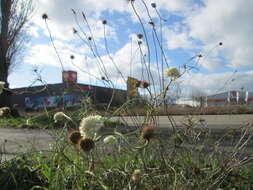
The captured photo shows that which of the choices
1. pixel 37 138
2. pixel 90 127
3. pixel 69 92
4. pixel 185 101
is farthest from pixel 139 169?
pixel 37 138

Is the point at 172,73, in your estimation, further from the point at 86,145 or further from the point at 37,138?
the point at 37,138

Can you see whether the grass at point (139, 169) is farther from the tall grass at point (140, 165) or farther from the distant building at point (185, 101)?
the distant building at point (185, 101)

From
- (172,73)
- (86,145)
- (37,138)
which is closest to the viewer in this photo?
(86,145)

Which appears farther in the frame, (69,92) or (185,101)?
(185,101)

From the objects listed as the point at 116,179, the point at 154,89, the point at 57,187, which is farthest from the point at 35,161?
the point at 154,89

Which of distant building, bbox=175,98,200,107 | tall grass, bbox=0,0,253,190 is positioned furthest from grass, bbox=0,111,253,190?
distant building, bbox=175,98,200,107

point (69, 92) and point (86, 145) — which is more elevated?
point (69, 92)

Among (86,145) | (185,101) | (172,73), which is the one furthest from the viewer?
(185,101)

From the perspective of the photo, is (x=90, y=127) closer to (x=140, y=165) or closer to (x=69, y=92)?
(x=140, y=165)

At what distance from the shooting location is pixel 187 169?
1299 mm

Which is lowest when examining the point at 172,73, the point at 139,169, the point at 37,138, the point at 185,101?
the point at 37,138

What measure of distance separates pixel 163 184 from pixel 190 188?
14 cm

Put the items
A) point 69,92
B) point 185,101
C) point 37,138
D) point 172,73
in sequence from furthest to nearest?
point 37,138, point 185,101, point 69,92, point 172,73

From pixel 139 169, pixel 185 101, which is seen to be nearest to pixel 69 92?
pixel 185 101
